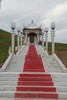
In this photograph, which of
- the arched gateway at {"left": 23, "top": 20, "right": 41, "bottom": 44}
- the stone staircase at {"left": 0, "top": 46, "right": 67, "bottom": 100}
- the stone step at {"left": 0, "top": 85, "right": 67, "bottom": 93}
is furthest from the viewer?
the arched gateway at {"left": 23, "top": 20, "right": 41, "bottom": 44}

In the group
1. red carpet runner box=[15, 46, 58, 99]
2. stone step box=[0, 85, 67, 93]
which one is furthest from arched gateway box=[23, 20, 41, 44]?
stone step box=[0, 85, 67, 93]

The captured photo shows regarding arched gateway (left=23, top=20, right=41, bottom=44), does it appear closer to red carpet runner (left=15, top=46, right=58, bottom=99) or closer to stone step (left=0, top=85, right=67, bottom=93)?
red carpet runner (left=15, top=46, right=58, bottom=99)

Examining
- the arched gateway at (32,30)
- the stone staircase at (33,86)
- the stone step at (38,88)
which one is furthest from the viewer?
the arched gateway at (32,30)

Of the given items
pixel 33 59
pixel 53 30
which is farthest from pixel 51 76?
pixel 53 30

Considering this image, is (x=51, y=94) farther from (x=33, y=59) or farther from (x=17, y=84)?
(x=33, y=59)

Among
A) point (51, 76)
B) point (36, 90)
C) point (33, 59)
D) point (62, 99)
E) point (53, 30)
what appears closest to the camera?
point (62, 99)

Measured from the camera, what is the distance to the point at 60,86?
12.0m

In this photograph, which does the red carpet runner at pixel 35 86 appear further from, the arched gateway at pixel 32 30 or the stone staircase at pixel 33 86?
the arched gateway at pixel 32 30

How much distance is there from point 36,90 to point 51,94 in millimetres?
915

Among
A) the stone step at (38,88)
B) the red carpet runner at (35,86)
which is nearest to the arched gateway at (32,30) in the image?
the red carpet runner at (35,86)

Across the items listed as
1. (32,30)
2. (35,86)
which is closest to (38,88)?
(35,86)

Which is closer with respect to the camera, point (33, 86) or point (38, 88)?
point (38, 88)

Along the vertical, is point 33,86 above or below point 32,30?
below

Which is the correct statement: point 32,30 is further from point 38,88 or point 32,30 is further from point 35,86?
point 38,88
